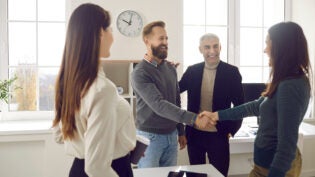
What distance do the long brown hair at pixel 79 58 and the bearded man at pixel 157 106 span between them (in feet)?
3.38

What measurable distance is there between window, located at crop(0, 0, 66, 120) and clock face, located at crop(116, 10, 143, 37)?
2.17 feet

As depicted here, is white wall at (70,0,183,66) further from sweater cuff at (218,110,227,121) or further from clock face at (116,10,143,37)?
sweater cuff at (218,110,227,121)

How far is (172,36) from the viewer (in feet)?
11.7

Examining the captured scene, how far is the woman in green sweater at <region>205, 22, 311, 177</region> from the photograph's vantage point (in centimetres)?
139

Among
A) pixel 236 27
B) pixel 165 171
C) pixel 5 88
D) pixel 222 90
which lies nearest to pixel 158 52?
pixel 222 90

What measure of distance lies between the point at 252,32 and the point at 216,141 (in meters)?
2.00

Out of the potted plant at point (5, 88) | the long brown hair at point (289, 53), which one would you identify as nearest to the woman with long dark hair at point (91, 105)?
the long brown hair at point (289, 53)

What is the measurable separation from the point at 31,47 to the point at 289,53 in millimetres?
2887

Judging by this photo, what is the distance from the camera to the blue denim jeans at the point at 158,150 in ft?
7.73

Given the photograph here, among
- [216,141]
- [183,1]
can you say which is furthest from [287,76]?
[183,1]

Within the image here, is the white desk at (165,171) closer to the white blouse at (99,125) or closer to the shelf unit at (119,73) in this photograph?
the white blouse at (99,125)

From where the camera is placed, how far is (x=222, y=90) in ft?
8.53

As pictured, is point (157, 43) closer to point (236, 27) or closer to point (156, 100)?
point (156, 100)

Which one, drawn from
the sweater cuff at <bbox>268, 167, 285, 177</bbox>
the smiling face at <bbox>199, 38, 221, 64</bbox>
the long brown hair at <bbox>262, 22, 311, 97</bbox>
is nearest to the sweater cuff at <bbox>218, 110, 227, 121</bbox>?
the smiling face at <bbox>199, 38, 221, 64</bbox>
